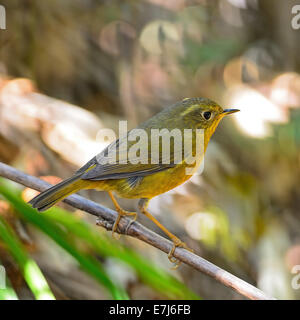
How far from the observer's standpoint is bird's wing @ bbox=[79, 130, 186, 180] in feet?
10.2

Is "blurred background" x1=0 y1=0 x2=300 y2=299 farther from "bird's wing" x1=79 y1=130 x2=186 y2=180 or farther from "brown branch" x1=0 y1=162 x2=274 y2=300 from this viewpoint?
"bird's wing" x1=79 y1=130 x2=186 y2=180

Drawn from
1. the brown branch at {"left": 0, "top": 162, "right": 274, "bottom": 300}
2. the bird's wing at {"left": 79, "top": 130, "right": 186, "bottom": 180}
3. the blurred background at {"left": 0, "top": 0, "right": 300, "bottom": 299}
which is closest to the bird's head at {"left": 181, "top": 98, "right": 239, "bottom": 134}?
the bird's wing at {"left": 79, "top": 130, "right": 186, "bottom": 180}

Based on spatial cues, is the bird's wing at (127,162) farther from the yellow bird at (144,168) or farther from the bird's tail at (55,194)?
the bird's tail at (55,194)

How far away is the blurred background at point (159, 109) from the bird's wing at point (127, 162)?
46 cm

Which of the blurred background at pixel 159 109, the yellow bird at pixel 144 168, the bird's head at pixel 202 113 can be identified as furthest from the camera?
the blurred background at pixel 159 109

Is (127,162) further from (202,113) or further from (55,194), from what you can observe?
(202,113)

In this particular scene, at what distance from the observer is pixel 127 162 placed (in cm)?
319

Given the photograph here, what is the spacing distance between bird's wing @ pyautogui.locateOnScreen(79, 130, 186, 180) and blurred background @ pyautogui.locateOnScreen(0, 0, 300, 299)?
460 millimetres

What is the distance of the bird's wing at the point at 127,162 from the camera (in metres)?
3.11

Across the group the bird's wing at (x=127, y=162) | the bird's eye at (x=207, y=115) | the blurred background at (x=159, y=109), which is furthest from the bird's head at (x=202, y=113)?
the blurred background at (x=159, y=109)

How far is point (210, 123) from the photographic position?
11.5 ft
